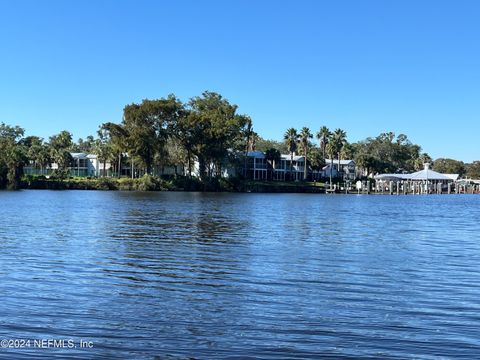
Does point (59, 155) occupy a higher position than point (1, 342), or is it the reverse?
point (59, 155)

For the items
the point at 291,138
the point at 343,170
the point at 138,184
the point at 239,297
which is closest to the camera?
the point at 239,297

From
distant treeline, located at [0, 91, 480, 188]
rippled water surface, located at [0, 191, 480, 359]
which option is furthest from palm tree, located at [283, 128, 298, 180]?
rippled water surface, located at [0, 191, 480, 359]

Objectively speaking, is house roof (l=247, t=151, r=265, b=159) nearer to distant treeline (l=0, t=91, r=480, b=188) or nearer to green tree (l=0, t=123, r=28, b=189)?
distant treeline (l=0, t=91, r=480, b=188)

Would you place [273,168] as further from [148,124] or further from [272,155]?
[148,124]

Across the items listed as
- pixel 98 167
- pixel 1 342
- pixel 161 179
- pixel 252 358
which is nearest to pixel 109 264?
Answer: pixel 1 342

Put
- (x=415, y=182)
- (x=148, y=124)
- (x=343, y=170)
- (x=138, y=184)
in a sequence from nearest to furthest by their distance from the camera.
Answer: (x=148, y=124) < (x=138, y=184) < (x=343, y=170) < (x=415, y=182)

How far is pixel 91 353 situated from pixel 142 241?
689 inches

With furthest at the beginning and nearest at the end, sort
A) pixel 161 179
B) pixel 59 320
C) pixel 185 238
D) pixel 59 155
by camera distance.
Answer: pixel 59 155 < pixel 161 179 < pixel 185 238 < pixel 59 320

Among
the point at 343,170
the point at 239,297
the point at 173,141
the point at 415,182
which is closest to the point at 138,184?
the point at 173,141

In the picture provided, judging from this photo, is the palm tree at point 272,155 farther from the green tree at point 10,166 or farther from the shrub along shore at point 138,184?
the green tree at point 10,166

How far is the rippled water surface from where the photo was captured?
34.1ft

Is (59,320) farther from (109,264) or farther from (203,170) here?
(203,170)

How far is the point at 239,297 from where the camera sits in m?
14.4

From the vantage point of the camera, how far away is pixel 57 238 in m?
27.9
